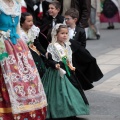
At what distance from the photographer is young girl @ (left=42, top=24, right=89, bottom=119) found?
674 cm

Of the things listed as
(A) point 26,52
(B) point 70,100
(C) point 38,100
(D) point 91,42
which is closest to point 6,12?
(A) point 26,52

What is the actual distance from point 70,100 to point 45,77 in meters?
0.42

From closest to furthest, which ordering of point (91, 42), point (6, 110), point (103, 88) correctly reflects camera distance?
point (6, 110) → point (103, 88) → point (91, 42)

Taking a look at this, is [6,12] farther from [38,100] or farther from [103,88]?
[103,88]

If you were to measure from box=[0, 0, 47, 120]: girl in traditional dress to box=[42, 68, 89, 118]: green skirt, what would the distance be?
1.93 ft

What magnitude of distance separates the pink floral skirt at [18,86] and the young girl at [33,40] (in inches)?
44.7

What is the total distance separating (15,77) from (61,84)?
994mm

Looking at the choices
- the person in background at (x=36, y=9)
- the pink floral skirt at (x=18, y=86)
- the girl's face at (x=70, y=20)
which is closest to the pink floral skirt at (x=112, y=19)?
the person in background at (x=36, y=9)

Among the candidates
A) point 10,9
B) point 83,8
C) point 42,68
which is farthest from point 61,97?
point 83,8

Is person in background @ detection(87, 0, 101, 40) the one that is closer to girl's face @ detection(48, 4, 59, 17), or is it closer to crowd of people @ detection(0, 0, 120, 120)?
crowd of people @ detection(0, 0, 120, 120)

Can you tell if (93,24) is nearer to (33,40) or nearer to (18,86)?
(33,40)

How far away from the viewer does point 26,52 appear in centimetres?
609

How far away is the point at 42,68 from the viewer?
7379 mm

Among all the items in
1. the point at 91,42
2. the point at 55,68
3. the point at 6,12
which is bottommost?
the point at 91,42
